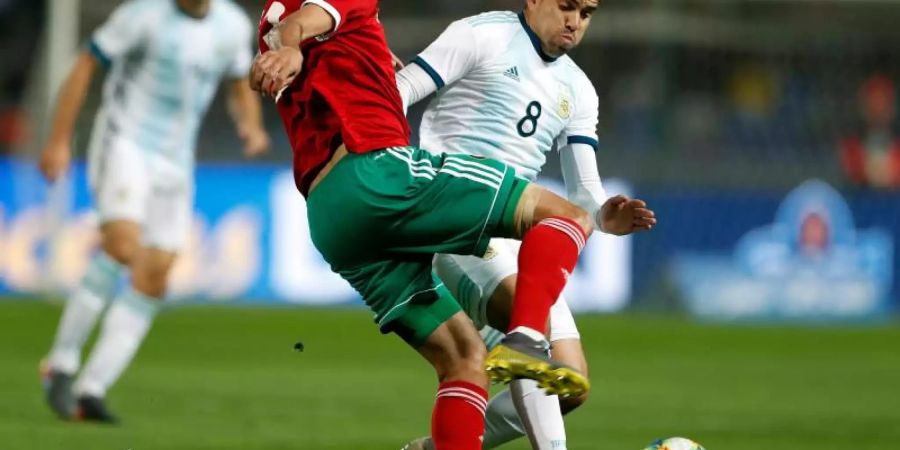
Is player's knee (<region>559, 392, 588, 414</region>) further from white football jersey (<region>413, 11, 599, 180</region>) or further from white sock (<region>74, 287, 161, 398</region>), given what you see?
white sock (<region>74, 287, 161, 398</region>)

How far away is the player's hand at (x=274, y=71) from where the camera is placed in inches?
191

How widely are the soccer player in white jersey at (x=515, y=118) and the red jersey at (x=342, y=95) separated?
1.65 ft

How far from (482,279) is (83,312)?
349 centimetres

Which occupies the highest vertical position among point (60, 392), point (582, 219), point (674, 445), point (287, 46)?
point (582, 219)

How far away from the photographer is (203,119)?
18062 mm

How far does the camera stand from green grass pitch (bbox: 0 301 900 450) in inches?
331

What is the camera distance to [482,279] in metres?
6.19

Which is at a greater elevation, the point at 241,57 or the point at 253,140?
the point at 241,57

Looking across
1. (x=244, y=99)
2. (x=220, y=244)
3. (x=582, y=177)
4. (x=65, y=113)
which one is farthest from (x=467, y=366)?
(x=220, y=244)

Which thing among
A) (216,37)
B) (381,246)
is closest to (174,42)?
(216,37)

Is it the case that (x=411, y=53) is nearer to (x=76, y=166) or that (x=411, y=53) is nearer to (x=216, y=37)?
(x=76, y=166)

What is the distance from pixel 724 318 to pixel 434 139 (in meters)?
11.5

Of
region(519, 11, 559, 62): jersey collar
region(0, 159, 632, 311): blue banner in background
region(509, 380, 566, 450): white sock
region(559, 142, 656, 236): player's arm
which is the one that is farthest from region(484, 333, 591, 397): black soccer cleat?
region(0, 159, 632, 311): blue banner in background

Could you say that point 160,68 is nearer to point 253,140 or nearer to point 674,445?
point 253,140
